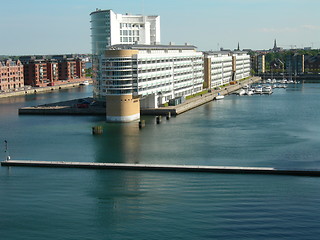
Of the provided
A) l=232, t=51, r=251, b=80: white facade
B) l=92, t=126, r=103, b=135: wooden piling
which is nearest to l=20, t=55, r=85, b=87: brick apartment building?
l=232, t=51, r=251, b=80: white facade

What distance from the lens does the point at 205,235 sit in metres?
13.2

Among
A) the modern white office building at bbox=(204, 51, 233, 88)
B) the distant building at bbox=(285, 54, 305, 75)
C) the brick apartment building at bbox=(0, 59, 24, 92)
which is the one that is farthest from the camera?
the distant building at bbox=(285, 54, 305, 75)

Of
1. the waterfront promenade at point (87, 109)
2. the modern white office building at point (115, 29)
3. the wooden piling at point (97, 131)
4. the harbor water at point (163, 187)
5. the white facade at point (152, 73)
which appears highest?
the modern white office building at point (115, 29)

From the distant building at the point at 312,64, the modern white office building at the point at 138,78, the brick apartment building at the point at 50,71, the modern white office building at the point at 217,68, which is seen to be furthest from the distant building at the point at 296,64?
the modern white office building at the point at 138,78

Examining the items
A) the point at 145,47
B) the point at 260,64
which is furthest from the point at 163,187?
the point at 260,64

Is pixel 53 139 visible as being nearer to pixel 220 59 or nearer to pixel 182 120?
pixel 182 120

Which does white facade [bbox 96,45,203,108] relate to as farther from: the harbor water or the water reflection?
the harbor water

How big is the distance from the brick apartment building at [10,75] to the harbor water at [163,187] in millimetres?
29741

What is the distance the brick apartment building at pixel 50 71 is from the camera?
66625mm

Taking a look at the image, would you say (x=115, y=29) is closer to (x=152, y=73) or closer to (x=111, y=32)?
(x=111, y=32)

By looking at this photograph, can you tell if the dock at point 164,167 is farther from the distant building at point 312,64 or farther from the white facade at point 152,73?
the distant building at point 312,64

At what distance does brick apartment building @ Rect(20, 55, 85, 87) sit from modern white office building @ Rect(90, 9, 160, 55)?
77.9 feet

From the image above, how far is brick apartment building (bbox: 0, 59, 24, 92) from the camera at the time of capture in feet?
192

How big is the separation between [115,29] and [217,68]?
1814cm
